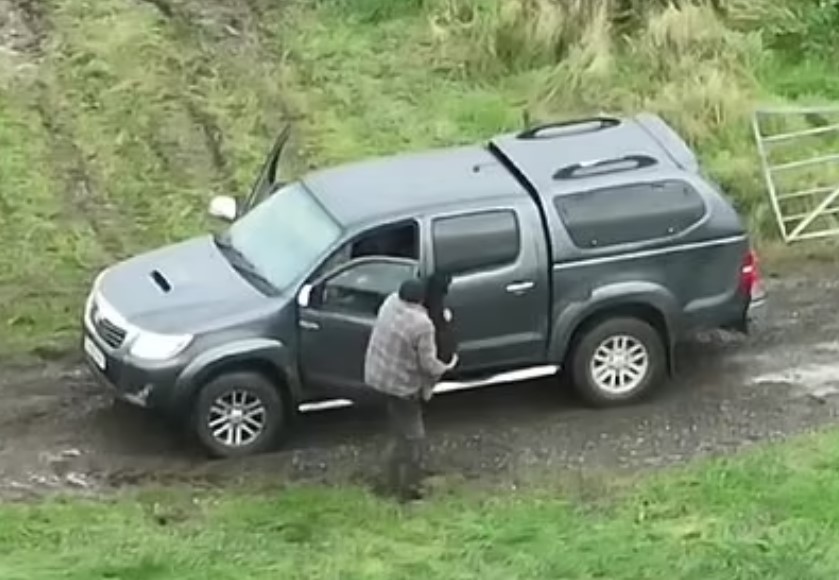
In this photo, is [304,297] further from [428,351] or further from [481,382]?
[481,382]

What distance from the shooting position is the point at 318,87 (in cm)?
1980

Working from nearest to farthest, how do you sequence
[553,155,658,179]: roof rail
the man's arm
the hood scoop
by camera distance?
the man's arm < the hood scoop < [553,155,658,179]: roof rail

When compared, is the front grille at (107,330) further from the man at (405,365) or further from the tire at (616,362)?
the tire at (616,362)

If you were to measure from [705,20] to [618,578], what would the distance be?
927 cm

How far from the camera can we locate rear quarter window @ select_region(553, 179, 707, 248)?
14211mm

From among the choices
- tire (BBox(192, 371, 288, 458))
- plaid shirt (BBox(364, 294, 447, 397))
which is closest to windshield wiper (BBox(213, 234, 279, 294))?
tire (BBox(192, 371, 288, 458))

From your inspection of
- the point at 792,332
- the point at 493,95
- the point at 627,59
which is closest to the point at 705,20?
the point at 627,59

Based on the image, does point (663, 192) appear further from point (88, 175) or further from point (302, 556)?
point (88, 175)

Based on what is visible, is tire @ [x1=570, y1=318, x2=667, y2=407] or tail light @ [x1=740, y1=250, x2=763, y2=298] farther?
tail light @ [x1=740, y1=250, x2=763, y2=298]

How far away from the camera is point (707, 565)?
12.2m

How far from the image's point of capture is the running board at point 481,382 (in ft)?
46.4

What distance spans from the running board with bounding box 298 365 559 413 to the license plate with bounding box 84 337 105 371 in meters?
1.32

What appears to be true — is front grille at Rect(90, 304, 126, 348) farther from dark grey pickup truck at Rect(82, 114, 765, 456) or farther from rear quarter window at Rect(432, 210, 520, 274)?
rear quarter window at Rect(432, 210, 520, 274)

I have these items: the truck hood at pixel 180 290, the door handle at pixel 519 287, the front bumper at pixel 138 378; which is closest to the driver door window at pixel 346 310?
the truck hood at pixel 180 290
